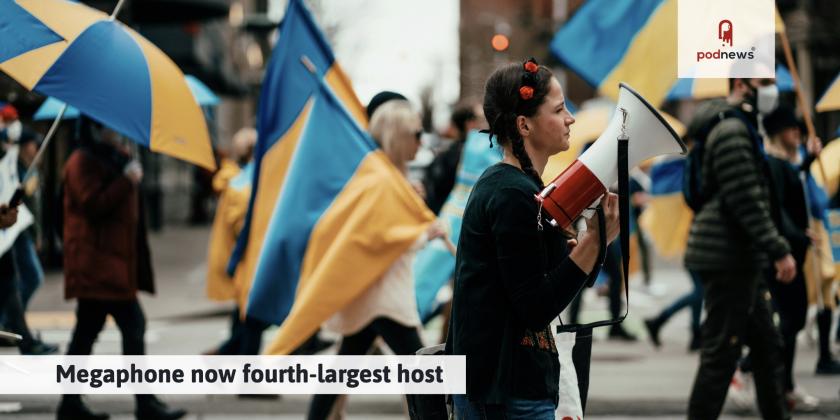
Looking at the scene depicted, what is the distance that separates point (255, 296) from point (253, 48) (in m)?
51.6

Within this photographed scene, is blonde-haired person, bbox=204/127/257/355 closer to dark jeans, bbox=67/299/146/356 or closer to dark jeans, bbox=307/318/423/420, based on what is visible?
dark jeans, bbox=67/299/146/356

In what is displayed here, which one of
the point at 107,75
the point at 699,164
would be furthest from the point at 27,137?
the point at 699,164

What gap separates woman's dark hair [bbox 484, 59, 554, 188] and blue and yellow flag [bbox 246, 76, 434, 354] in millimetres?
2376

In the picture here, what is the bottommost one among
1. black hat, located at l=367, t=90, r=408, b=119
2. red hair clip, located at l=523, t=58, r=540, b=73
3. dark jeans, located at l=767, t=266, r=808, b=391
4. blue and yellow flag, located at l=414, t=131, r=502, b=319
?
dark jeans, located at l=767, t=266, r=808, b=391

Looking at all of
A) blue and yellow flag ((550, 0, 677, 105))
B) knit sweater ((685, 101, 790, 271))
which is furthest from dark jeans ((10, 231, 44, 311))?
knit sweater ((685, 101, 790, 271))

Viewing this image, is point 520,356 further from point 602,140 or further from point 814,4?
point 814,4

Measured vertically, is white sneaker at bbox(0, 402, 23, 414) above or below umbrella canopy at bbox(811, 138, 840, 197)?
below

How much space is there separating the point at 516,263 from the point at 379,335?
2.81 metres

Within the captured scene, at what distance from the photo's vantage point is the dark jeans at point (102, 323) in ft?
21.7

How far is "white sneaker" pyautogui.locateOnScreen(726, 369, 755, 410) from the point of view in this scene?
23.2 ft

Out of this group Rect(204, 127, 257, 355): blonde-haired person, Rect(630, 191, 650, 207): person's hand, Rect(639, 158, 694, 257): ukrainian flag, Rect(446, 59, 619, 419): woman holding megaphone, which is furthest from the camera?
Rect(630, 191, 650, 207): person's hand

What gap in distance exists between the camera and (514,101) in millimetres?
3363

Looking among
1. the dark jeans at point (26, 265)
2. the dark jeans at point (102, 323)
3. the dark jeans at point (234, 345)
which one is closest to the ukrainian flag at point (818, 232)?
the dark jeans at point (234, 345)

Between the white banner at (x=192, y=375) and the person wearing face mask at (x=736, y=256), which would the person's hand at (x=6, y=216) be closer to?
the white banner at (x=192, y=375)
